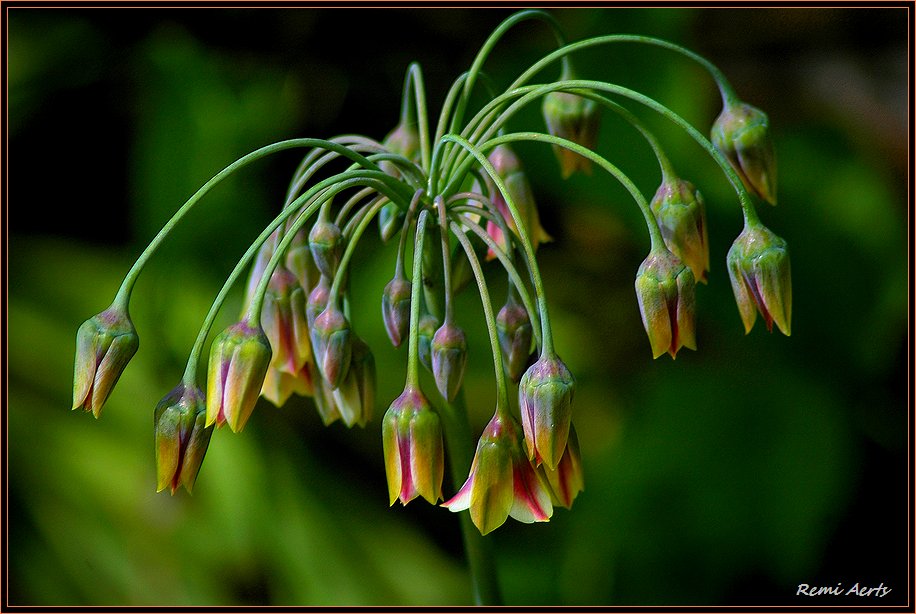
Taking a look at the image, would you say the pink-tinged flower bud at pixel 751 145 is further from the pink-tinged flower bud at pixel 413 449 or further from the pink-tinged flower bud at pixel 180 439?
the pink-tinged flower bud at pixel 180 439

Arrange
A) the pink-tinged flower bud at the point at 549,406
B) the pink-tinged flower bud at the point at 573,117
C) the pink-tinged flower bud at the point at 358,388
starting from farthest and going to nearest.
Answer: the pink-tinged flower bud at the point at 573,117
the pink-tinged flower bud at the point at 358,388
the pink-tinged flower bud at the point at 549,406

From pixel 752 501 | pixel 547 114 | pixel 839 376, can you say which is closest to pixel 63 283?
pixel 547 114

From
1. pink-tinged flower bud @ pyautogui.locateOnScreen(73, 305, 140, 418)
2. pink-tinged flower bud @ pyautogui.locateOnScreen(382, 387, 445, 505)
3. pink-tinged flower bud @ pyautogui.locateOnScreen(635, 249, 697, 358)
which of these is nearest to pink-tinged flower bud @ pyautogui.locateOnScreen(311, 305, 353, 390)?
pink-tinged flower bud @ pyautogui.locateOnScreen(382, 387, 445, 505)

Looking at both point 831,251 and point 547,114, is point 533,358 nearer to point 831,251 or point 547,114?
point 547,114

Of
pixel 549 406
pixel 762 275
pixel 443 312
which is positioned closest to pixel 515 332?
pixel 443 312

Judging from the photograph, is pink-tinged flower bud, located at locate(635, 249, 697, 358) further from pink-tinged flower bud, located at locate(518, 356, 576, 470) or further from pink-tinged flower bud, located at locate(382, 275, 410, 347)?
pink-tinged flower bud, located at locate(382, 275, 410, 347)

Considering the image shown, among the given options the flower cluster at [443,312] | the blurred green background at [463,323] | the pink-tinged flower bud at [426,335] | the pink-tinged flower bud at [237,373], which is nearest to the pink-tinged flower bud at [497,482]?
the flower cluster at [443,312]
